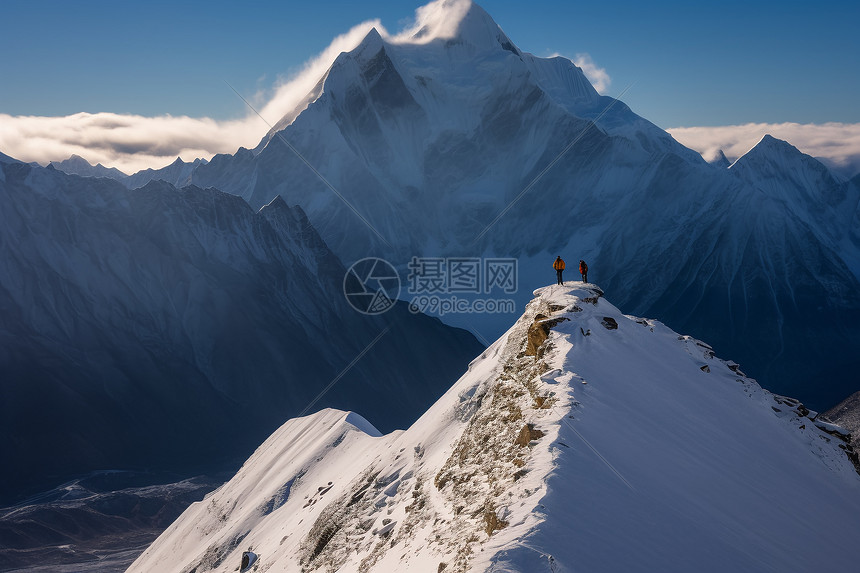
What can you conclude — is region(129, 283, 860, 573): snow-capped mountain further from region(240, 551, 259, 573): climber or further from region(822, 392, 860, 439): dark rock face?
region(822, 392, 860, 439): dark rock face

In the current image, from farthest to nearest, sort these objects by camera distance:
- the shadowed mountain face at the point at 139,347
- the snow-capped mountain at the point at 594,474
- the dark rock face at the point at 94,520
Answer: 1. the shadowed mountain face at the point at 139,347
2. the dark rock face at the point at 94,520
3. the snow-capped mountain at the point at 594,474

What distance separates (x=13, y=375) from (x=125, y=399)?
21909mm

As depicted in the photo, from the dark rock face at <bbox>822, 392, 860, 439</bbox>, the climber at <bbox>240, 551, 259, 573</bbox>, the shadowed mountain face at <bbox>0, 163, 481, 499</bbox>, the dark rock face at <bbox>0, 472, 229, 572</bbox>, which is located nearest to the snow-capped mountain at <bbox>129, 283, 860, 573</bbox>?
the climber at <bbox>240, 551, 259, 573</bbox>

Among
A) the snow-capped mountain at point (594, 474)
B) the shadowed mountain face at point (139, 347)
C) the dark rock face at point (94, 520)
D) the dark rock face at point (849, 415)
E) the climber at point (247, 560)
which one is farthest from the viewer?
the shadowed mountain face at point (139, 347)

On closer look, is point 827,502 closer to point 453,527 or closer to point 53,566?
point 453,527

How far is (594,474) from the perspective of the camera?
67.0ft

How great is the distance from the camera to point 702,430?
91.7 feet

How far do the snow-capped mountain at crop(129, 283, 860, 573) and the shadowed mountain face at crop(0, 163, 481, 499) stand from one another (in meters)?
112

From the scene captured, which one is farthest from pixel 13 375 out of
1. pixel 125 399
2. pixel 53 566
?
pixel 53 566

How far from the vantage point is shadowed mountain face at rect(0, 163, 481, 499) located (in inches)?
5536

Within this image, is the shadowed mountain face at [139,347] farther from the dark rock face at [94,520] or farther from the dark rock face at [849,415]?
the dark rock face at [849,415]

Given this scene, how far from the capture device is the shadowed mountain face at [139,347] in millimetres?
140625

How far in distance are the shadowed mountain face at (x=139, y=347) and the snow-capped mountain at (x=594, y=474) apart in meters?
112

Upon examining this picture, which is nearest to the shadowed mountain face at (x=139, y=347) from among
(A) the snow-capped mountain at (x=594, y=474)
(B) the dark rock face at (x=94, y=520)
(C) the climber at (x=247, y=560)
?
(B) the dark rock face at (x=94, y=520)
